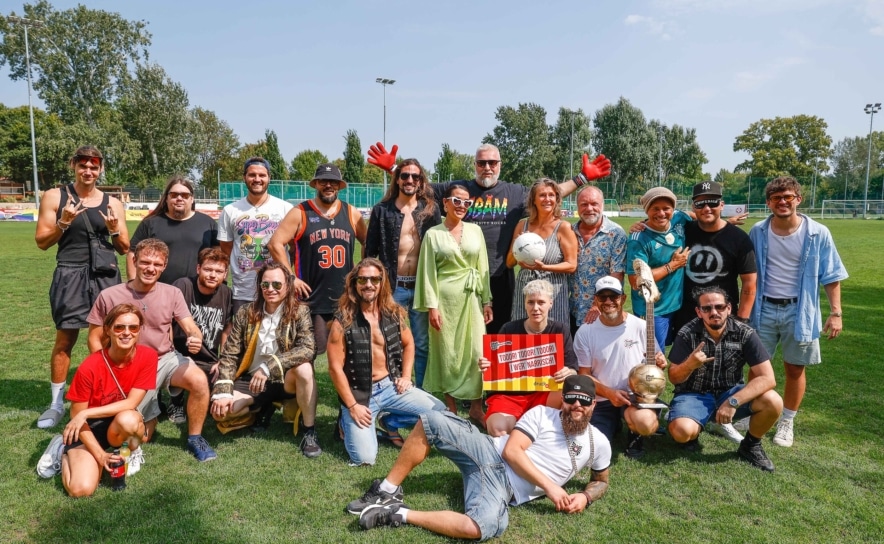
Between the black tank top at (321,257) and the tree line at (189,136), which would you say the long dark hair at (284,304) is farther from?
the tree line at (189,136)

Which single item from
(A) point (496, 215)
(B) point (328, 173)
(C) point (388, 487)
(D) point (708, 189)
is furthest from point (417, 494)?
(D) point (708, 189)

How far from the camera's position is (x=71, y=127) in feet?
→ 153

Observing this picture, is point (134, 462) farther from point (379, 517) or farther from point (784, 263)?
point (784, 263)

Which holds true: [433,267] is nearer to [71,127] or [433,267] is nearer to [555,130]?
[71,127]

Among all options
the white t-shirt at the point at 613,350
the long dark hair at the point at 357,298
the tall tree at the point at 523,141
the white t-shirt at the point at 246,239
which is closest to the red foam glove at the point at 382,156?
the white t-shirt at the point at 246,239

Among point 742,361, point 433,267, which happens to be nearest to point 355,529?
point 433,267

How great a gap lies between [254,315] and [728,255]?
3979 millimetres

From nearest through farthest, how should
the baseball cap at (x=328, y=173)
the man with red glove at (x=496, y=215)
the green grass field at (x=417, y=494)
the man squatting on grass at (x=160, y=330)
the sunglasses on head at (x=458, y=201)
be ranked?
the green grass field at (x=417, y=494)
the man squatting on grass at (x=160, y=330)
the sunglasses on head at (x=458, y=201)
the baseball cap at (x=328, y=173)
the man with red glove at (x=496, y=215)

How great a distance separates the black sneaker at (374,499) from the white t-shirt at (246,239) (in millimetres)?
2454

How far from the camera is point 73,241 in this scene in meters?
5.07

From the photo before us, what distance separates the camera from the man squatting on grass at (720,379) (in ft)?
13.9

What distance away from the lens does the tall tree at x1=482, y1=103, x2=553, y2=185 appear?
216 feet

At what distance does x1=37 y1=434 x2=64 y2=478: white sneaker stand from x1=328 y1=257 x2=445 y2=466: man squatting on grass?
195 centimetres

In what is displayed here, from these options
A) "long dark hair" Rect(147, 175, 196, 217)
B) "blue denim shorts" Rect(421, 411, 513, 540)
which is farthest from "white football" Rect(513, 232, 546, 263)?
"long dark hair" Rect(147, 175, 196, 217)
